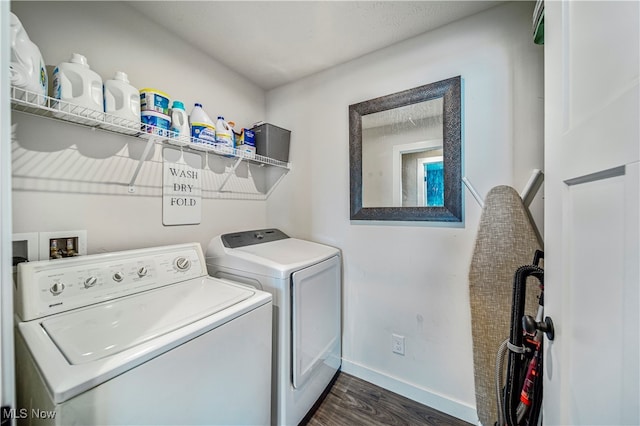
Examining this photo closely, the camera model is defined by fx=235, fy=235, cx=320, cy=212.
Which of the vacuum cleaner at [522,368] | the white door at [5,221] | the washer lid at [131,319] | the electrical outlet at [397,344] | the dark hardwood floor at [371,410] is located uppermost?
the white door at [5,221]

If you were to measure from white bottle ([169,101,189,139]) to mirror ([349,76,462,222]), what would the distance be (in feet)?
Result: 3.69

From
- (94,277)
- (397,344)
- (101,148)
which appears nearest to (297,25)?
(101,148)

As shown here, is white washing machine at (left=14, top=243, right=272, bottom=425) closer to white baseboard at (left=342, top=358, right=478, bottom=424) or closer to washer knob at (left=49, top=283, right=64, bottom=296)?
washer knob at (left=49, top=283, right=64, bottom=296)

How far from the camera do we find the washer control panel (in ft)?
2.86

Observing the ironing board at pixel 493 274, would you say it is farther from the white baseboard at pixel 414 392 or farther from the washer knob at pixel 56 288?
the washer knob at pixel 56 288

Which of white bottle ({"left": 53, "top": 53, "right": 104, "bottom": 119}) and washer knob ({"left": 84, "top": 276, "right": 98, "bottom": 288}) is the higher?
white bottle ({"left": 53, "top": 53, "right": 104, "bottom": 119})

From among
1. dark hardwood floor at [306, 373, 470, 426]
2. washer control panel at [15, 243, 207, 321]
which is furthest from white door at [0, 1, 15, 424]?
dark hardwood floor at [306, 373, 470, 426]

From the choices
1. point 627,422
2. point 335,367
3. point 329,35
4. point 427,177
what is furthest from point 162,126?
point 335,367

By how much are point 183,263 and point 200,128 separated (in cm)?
84

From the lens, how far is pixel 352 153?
1784 mm

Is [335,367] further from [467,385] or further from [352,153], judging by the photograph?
[352,153]

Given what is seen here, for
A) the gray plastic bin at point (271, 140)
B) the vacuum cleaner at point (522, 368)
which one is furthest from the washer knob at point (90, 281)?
the vacuum cleaner at point (522, 368)

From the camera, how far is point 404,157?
1.60 m

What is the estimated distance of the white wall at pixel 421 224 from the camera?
1312mm
